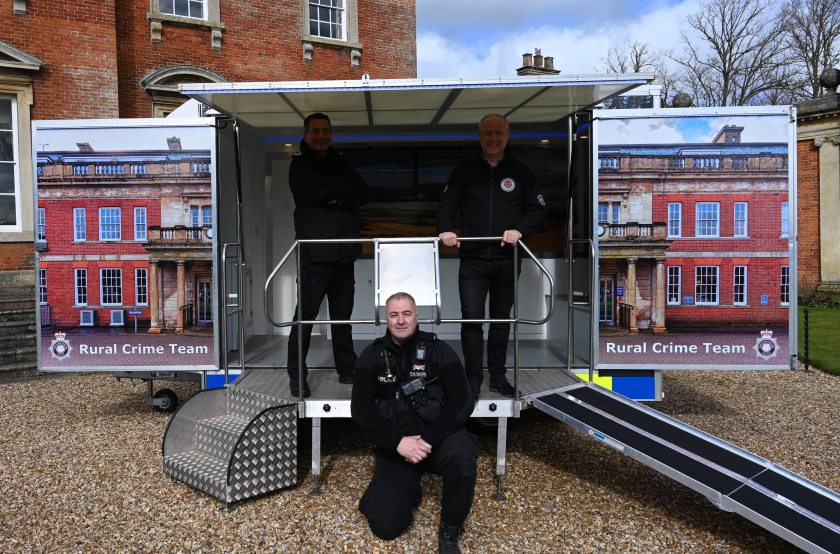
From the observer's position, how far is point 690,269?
15.2 feet

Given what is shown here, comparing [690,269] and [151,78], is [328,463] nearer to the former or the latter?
[690,269]

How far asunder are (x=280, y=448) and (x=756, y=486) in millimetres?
2806

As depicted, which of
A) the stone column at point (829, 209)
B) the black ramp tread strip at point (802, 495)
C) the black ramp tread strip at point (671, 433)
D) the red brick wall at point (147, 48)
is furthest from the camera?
the stone column at point (829, 209)

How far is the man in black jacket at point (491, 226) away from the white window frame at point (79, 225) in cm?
282

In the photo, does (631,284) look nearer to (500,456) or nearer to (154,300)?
(500,456)

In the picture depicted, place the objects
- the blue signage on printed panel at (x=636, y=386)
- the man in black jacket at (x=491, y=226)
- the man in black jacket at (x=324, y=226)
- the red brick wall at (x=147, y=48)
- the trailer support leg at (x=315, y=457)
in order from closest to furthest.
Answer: the trailer support leg at (x=315, y=457) < the man in black jacket at (x=491, y=226) < the man in black jacket at (x=324, y=226) < the blue signage on printed panel at (x=636, y=386) < the red brick wall at (x=147, y=48)

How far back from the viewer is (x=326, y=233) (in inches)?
180

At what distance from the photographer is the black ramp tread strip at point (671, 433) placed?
3664 millimetres

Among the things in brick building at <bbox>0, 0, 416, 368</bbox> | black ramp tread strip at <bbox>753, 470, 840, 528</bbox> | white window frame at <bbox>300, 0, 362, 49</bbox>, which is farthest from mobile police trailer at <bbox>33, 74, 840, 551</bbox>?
white window frame at <bbox>300, 0, 362, 49</bbox>

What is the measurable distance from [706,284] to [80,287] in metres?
4.79

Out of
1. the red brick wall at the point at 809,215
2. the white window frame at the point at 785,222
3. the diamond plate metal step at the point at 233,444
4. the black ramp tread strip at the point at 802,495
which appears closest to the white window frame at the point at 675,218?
the white window frame at the point at 785,222

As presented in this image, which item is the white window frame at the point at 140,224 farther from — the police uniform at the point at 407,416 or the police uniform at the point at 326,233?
the police uniform at the point at 407,416

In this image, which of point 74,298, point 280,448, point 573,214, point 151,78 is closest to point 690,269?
point 573,214

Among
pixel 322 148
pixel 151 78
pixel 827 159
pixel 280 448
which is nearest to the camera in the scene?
pixel 280 448
